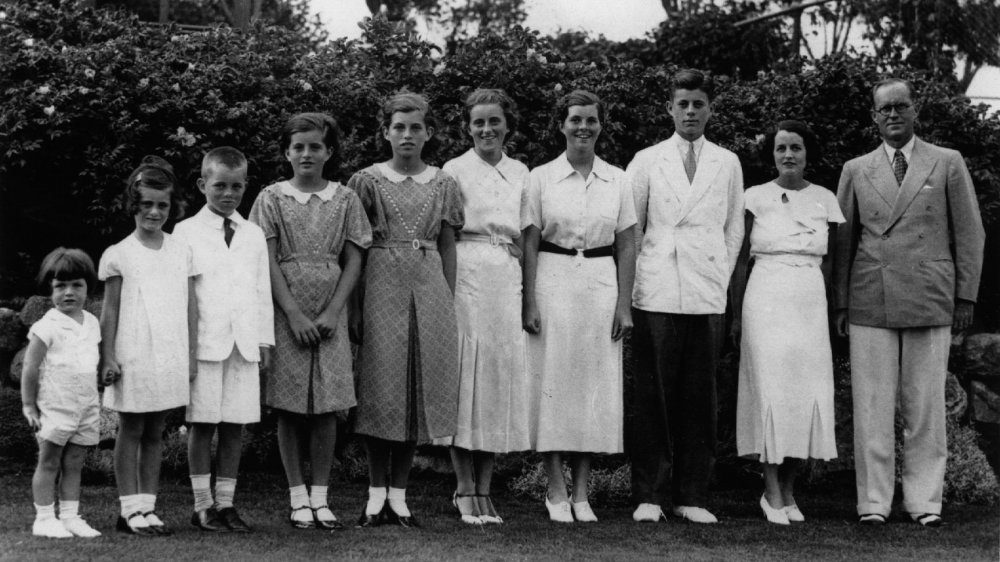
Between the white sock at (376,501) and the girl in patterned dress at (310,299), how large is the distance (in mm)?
174

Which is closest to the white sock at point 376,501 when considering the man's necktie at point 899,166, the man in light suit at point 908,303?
the man in light suit at point 908,303

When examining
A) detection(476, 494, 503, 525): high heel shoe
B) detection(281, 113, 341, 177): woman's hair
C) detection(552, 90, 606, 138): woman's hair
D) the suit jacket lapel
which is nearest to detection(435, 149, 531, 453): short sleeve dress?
detection(476, 494, 503, 525): high heel shoe

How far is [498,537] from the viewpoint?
15.0 ft

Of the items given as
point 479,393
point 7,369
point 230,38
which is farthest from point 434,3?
point 479,393

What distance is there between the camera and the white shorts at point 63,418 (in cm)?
424

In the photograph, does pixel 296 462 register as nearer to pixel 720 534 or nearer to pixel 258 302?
pixel 258 302

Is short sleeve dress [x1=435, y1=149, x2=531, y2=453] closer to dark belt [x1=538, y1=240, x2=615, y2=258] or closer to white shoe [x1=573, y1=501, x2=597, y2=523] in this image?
dark belt [x1=538, y1=240, x2=615, y2=258]

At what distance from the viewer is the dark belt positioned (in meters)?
5.18

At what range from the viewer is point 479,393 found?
496cm

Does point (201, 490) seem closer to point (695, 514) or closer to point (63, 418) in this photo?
point (63, 418)

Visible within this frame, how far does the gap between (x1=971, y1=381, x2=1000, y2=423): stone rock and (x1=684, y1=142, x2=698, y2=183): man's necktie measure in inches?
117

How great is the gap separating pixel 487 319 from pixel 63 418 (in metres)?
1.85

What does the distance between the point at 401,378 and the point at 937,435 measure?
2696 mm

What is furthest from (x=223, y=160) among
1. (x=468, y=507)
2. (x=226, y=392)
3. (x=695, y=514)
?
(x=695, y=514)
